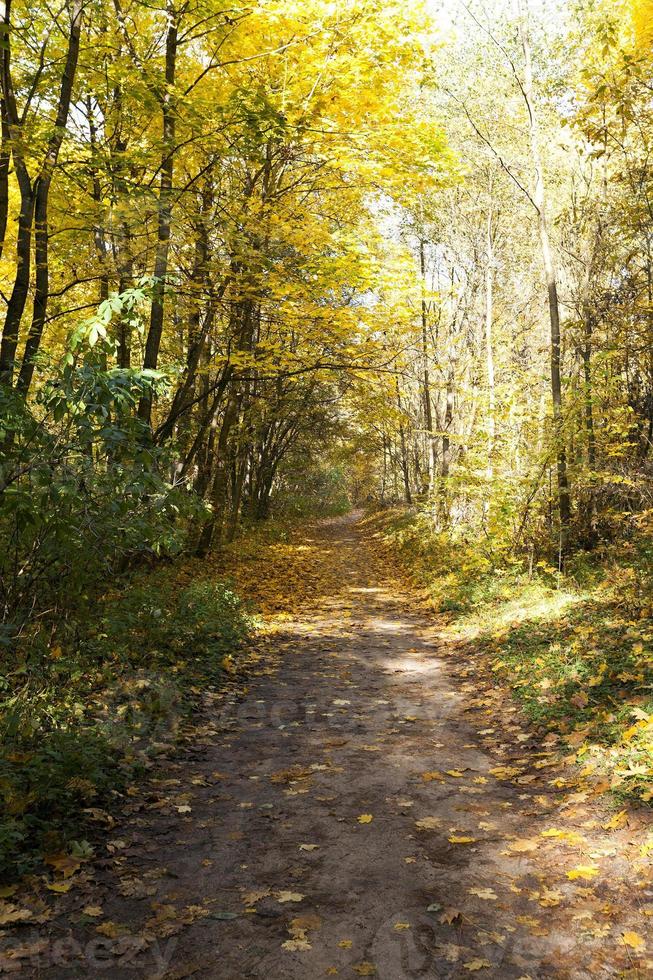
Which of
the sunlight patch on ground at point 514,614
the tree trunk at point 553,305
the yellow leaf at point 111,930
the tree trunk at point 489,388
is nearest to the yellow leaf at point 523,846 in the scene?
the yellow leaf at point 111,930

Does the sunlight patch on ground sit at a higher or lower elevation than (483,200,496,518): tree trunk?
lower

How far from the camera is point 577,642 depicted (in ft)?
22.8

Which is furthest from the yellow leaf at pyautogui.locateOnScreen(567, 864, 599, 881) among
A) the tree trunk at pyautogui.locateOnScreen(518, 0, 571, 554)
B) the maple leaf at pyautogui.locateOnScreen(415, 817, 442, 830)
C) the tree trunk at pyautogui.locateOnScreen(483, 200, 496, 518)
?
the tree trunk at pyautogui.locateOnScreen(483, 200, 496, 518)

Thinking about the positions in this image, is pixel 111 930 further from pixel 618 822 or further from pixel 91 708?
pixel 618 822

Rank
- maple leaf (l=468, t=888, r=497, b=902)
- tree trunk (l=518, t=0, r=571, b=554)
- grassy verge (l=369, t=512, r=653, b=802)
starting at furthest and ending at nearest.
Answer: tree trunk (l=518, t=0, r=571, b=554), grassy verge (l=369, t=512, r=653, b=802), maple leaf (l=468, t=888, r=497, b=902)

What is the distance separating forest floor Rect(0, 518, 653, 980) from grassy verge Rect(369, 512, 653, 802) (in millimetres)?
327

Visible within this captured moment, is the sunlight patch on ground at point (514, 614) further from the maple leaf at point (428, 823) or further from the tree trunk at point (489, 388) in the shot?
the maple leaf at point (428, 823)

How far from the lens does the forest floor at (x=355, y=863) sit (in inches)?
113

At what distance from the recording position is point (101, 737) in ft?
15.7

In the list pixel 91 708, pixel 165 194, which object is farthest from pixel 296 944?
pixel 165 194

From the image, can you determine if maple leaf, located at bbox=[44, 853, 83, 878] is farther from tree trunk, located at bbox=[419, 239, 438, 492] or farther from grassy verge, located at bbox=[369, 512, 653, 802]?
tree trunk, located at bbox=[419, 239, 438, 492]

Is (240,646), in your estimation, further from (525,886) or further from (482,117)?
(482,117)

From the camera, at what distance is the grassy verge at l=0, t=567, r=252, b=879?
373 centimetres

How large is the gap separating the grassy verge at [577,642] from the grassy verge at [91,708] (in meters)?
3.29
